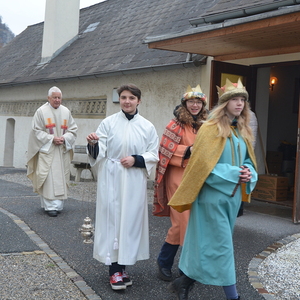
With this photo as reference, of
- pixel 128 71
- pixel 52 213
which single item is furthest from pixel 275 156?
pixel 52 213

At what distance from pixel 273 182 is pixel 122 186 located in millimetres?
5615

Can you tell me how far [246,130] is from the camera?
3.88 metres

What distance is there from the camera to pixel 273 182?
933 cm

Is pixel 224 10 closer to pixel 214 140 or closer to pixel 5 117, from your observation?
pixel 214 140

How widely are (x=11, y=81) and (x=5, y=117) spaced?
232 cm

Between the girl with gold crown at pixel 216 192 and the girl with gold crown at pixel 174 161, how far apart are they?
0.65m

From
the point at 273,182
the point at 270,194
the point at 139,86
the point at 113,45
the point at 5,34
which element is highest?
the point at 5,34

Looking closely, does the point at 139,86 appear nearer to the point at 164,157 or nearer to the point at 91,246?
the point at 91,246

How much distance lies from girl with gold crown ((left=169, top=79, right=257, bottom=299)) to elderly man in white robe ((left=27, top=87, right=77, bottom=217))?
427cm

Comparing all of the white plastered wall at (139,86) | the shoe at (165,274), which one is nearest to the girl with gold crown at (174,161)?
the shoe at (165,274)

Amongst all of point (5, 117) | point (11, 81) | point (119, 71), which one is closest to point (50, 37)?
point (11, 81)

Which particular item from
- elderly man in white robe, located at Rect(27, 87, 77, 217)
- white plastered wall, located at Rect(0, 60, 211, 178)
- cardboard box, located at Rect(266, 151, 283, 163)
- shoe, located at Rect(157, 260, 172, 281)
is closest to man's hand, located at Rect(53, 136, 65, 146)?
elderly man in white robe, located at Rect(27, 87, 77, 217)

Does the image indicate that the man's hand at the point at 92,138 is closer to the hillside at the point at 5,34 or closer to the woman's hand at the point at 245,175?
the woman's hand at the point at 245,175

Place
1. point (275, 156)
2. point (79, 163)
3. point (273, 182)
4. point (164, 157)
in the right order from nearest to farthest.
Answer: point (164, 157), point (273, 182), point (275, 156), point (79, 163)
